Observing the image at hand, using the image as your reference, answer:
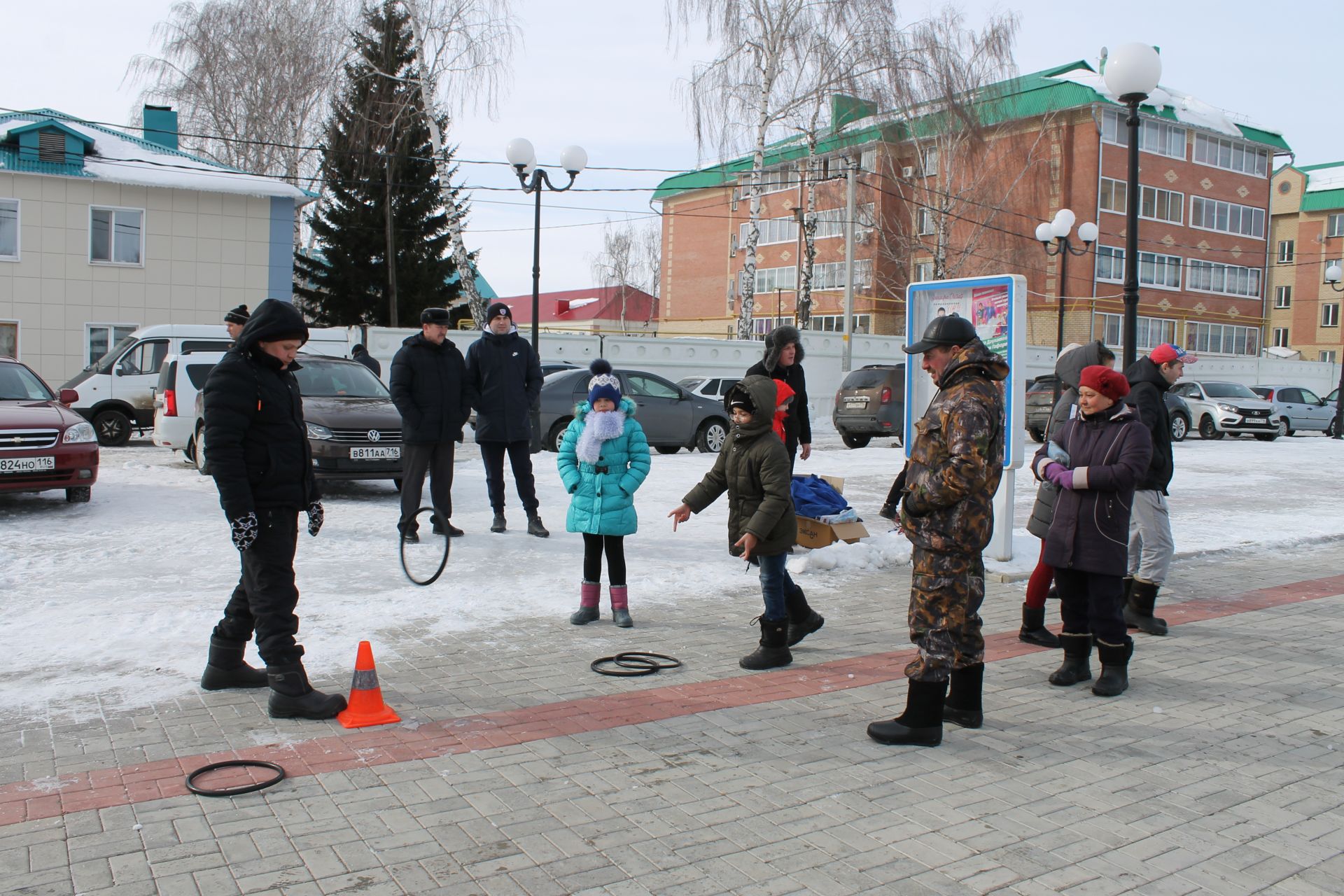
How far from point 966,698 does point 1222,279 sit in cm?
5775

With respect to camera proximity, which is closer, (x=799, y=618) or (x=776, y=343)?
(x=799, y=618)

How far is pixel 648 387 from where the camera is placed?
18.1 meters

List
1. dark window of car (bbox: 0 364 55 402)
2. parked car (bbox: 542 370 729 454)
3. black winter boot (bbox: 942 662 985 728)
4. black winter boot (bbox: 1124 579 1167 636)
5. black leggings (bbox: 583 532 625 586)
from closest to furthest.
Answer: black winter boot (bbox: 942 662 985 728)
black leggings (bbox: 583 532 625 586)
black winter boot (bbox: 1124 579 1167 636)
dark window of car (bbox: 0 364 55 402)
parked car (bbox: 542 370 729 454)

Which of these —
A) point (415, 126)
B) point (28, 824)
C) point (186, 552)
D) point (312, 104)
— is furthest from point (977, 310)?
point (312, 104)

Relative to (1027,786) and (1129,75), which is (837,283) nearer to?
(1129,75)

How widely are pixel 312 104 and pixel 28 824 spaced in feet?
120

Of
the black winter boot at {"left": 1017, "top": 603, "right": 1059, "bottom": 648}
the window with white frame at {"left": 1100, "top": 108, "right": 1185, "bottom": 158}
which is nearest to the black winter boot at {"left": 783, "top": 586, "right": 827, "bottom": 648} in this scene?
the black winter boot at {"left": 1017, "top": 603, "right": 1059, "bottom": 648}

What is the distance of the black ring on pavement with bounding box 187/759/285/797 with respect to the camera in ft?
12.7

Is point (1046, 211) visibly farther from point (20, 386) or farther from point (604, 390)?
point (604, 390)

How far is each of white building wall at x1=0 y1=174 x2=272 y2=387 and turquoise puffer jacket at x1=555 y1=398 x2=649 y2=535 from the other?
82.3 ft

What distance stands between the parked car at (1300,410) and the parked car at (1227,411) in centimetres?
247

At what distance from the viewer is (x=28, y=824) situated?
3609 mm

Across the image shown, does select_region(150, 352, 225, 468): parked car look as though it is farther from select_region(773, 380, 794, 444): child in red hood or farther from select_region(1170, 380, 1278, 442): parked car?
select_region(1170, 380, 1278, 442): parked car

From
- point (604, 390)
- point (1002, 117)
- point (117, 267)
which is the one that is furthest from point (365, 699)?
point (1002, 117)
